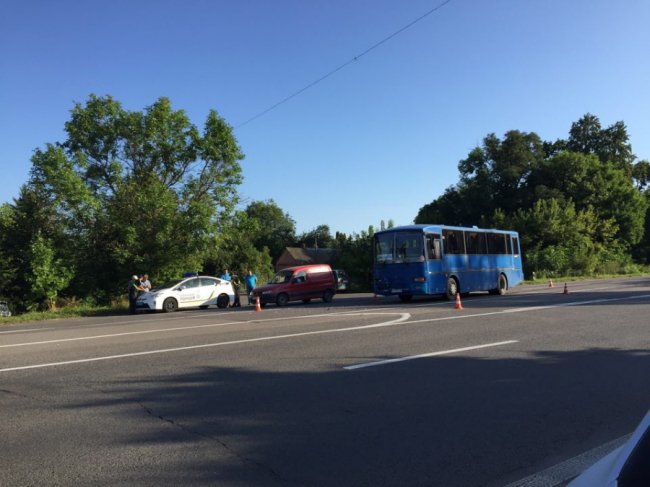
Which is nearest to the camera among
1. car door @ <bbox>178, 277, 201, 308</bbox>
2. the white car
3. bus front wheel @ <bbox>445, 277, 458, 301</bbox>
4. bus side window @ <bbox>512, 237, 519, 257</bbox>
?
bus front wheel @ <bbox>445, 277, 458, 301</bbox>

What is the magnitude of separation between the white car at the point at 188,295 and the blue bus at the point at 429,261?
23.9ft

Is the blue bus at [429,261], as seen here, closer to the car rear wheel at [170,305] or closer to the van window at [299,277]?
the van window at [299,277]

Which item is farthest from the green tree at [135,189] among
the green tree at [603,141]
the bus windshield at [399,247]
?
the green tree at [603,141]

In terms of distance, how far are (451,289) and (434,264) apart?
157cm

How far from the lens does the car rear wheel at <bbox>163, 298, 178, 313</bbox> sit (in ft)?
75.6

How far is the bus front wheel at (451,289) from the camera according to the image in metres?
22.0

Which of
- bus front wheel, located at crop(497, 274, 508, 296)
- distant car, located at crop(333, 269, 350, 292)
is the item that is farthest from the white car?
distant car, located at crop(333, 269, 350, 292)

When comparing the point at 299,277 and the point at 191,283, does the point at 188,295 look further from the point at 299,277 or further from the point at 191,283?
the point at 299,277

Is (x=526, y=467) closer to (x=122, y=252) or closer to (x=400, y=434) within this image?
(x=400, y=434)

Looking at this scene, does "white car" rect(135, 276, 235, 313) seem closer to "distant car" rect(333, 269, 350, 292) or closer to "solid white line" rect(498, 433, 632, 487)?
"distant car" rect(333, 269, 350, 292)

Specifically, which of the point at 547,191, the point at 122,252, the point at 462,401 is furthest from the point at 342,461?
the point at 547,191

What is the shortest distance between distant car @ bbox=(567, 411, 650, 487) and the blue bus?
19.0 meters

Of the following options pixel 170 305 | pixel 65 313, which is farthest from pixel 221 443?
pixel 65 313

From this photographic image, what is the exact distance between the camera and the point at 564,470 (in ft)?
13.8
